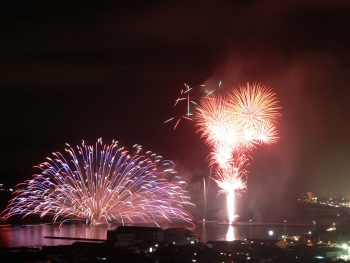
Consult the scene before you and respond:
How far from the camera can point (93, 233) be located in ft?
51.3

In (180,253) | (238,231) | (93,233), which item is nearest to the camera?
(180,253)

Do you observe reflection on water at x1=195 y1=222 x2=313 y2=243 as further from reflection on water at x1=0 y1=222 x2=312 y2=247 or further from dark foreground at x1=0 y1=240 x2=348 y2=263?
dark foreground at x1=0 y1=240 x2=348 y2=263

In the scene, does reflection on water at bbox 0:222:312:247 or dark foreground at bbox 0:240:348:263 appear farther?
reflection on water at bbox 0:222:312:247

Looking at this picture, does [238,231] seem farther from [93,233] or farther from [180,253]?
[180,253]

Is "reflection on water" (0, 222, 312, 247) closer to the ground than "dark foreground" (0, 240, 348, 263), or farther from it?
farther from it

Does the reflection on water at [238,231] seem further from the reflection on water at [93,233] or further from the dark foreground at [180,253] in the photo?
the dark foreground at [180,253]

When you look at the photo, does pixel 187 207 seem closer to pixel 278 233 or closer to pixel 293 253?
pixel 278 233

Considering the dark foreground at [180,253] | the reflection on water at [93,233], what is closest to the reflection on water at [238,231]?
the reflection on water at [93,233]

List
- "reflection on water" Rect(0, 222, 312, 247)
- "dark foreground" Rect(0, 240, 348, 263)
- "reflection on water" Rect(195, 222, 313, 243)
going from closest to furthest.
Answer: "dark foreground" Rect(0, 240, 348, 263) < "reflection on water" Rect(0, 222, 312, 247) < "reflection on water" Rect(195, 222, 313, 243)

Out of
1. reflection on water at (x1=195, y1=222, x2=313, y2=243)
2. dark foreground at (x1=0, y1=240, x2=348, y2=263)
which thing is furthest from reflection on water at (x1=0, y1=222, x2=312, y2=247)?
dark foreground at (x1=0, y1=240, x2=348, y2=263)

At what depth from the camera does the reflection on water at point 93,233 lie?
1405 centimetres

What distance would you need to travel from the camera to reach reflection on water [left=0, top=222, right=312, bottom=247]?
14047 millimetres

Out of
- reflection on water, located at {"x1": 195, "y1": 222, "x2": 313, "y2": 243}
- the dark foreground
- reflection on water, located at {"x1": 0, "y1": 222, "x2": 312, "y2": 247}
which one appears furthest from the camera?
reflection on water, located at {"x1": 195, "y1": 222, "x2": 313, "y2": 243}

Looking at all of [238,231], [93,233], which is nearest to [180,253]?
[93,233]
